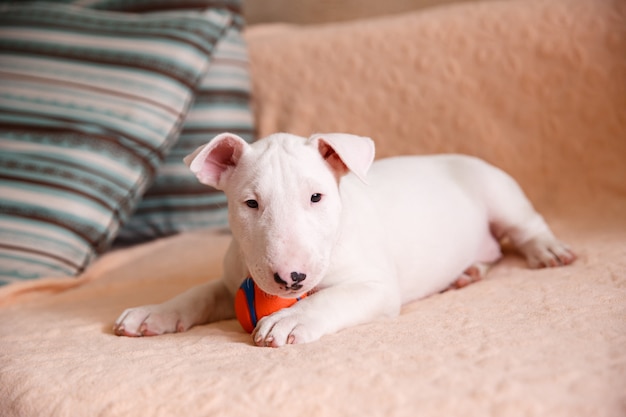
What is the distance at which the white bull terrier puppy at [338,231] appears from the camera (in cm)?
138

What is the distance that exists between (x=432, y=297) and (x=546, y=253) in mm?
393

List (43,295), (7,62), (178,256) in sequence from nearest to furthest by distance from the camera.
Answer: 1. (43,295)
2. (178,256)
3. (7,62)

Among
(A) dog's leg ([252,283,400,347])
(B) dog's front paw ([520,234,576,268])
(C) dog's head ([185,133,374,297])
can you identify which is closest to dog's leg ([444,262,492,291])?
(B) dog's front paw ([520,234,576,268])

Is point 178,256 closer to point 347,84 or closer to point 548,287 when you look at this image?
point 347,84

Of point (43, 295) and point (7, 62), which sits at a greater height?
point (7, 62)

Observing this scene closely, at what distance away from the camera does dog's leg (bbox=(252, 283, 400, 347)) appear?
1.34 meters

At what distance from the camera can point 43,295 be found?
6.77 ft

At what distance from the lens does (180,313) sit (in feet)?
5.27

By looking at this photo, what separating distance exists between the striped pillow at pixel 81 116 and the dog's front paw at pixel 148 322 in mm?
768

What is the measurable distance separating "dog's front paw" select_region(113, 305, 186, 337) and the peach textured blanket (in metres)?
0.04

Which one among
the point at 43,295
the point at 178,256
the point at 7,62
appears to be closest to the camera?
the point at 43,295

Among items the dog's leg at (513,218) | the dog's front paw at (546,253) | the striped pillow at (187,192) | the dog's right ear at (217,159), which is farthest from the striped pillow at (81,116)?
the dog's front paw at (546,253)

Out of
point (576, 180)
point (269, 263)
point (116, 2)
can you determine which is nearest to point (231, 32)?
point (116, 2)

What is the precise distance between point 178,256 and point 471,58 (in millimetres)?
1332
